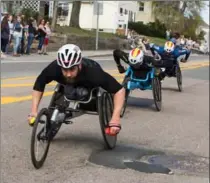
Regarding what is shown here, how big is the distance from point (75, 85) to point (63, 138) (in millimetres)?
1697

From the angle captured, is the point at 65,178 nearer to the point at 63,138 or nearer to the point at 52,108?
the point at 52,108

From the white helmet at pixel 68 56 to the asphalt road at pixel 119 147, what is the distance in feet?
4.18

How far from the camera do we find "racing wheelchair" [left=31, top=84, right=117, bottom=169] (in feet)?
20.2

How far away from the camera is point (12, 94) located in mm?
12320

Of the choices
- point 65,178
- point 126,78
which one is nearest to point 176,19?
point 126,78

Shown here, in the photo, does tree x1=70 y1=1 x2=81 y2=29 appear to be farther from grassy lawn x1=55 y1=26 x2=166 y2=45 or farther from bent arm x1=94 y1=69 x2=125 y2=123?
bent arm x1=94 y1=69 x2=125 y2=123

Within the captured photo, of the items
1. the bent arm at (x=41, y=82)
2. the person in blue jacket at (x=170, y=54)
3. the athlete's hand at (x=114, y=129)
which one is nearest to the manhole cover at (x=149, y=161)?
the athlete's hand at (x=114, y=129)

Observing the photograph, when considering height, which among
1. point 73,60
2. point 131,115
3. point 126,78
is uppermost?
point 73,60

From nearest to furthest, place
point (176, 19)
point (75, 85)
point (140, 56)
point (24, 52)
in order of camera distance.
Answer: point (75, 85)
point (140, 56)
point (176, 19)
point (24, 52)

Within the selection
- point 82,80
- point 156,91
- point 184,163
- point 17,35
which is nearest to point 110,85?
point 82,80

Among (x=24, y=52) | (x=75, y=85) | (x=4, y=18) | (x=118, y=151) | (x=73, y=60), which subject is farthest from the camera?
(x=24, y=52)

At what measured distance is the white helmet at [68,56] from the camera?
18.4 feet

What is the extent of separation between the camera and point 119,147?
770 centimetres

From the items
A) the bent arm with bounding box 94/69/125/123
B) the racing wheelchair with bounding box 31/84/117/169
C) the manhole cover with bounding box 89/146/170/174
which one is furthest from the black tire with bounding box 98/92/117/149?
the bent arm with bounding box 94/69/125/123
